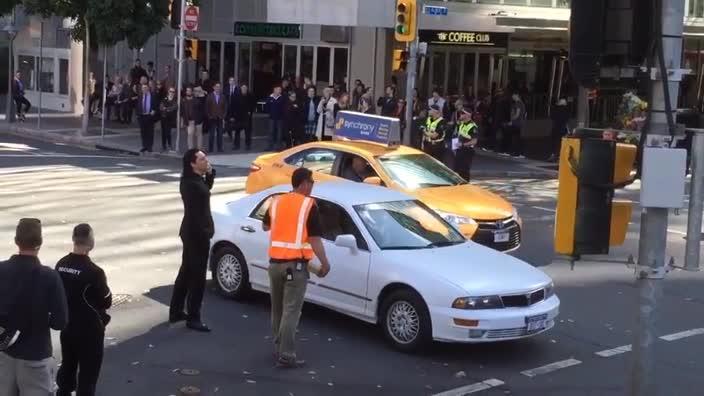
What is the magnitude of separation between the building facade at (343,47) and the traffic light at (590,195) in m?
23.4

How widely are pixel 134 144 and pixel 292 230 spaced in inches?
858

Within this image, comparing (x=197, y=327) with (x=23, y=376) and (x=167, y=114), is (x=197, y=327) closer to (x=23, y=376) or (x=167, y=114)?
(x=23, y=376)

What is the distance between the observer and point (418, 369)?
9.18 metres

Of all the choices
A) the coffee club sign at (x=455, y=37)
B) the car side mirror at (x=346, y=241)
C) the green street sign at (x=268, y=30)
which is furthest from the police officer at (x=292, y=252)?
the green street sign at (x=268, y=30)

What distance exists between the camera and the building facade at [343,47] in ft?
100

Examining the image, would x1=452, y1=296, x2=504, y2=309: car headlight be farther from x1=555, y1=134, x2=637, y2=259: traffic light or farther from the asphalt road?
x1=555, y1=134, x2=637, y2=259: traffic light

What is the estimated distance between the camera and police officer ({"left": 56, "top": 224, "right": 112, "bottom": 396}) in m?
7.01

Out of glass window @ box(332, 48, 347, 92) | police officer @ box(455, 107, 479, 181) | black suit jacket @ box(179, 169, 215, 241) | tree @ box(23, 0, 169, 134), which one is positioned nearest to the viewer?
black suit jacket @ box(179, 169, 215, 241)

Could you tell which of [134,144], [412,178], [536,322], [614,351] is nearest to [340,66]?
[134,144]

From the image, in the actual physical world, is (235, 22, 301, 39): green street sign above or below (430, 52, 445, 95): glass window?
above

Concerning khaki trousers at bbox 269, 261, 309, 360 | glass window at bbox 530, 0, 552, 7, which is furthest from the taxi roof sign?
glass window at bbox 530, 0, 552, 7

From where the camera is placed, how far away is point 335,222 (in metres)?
10.4

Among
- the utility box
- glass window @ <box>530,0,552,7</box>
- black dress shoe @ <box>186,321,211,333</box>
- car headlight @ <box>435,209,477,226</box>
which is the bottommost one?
black dress shoe @ <box>186,321,211,333</box>

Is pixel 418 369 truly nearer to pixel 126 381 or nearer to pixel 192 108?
pixel 126 381
